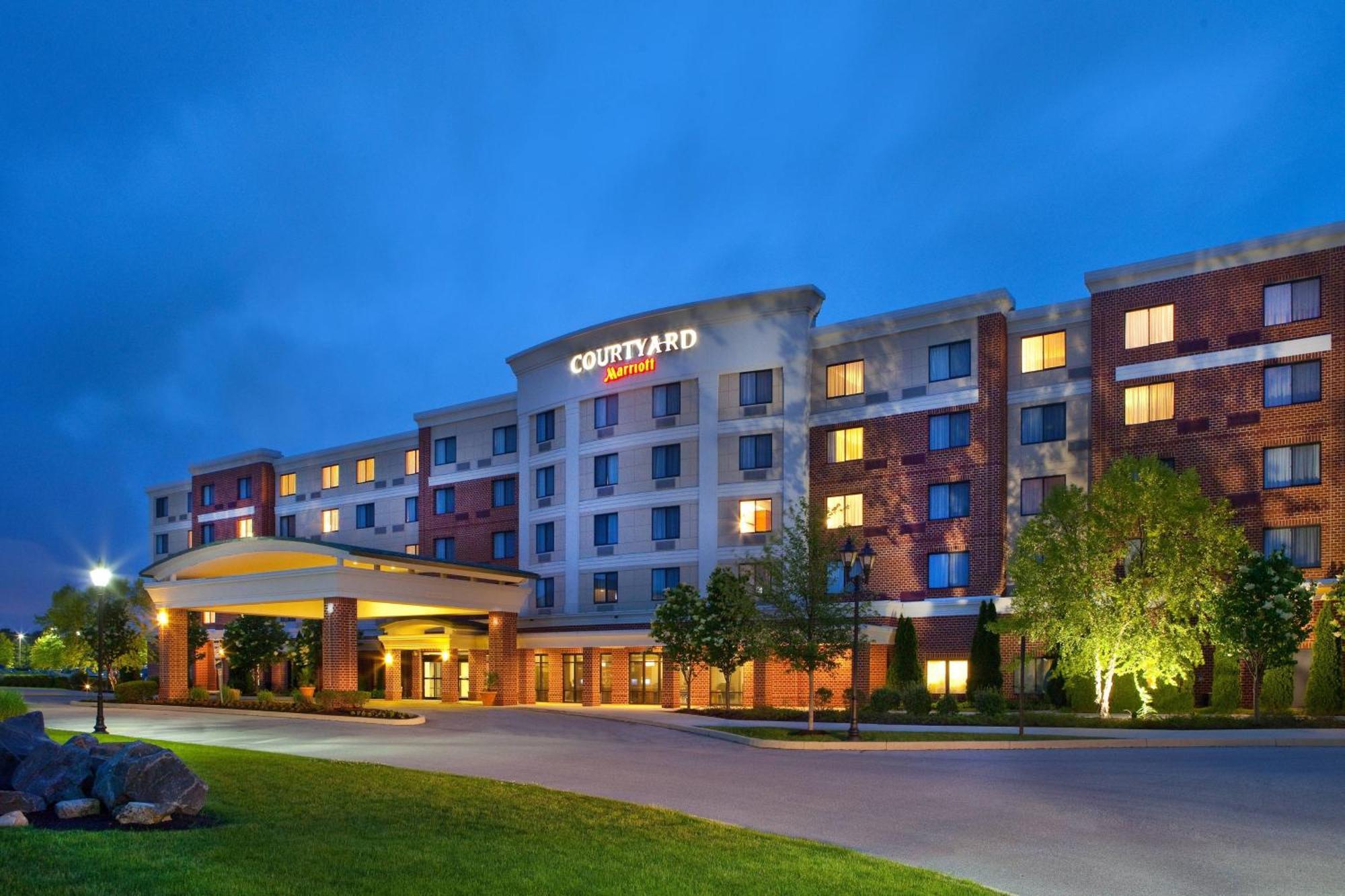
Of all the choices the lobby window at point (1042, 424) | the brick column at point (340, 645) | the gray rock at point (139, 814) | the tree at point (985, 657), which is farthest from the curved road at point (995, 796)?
the lobby window at point (1042, 424)

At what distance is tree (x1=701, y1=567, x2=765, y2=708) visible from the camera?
1512 inches

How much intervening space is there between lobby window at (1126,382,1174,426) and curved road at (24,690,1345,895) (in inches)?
692

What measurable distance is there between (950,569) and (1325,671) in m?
13.3

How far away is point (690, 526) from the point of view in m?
49.3

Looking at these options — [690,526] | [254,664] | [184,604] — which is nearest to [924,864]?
[690,526]

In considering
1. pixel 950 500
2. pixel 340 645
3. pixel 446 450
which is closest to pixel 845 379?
pixel 950 500

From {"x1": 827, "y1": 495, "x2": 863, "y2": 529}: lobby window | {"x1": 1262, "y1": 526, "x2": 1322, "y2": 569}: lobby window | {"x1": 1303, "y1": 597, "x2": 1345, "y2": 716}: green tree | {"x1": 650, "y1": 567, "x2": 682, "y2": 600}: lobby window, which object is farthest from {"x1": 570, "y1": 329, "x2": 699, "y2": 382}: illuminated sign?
{"x1": 1303, "y1": 597, "x2": 1345, "y2": 716}: green tree

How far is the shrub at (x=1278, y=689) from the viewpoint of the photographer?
34.6 meters

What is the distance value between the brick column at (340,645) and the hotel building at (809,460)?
0.33 feet

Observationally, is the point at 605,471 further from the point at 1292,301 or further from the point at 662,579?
the point at 1292,301

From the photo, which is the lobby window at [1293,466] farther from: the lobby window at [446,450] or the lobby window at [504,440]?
the lobby window at [446,450]

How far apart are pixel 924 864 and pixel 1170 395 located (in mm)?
32240

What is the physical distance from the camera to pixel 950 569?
142 ft

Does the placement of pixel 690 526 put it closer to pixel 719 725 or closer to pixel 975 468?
pixel 975 468
